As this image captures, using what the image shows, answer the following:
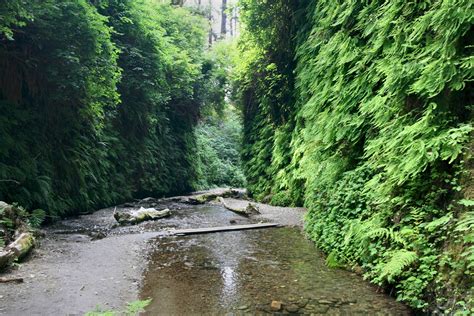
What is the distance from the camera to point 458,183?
398 cm

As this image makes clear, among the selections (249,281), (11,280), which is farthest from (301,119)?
(11,280)

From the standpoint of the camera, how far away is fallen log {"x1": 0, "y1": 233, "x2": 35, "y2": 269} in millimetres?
5398

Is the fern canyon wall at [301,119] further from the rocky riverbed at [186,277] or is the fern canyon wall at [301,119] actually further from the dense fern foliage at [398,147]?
the rocky riverbed at [186,277]

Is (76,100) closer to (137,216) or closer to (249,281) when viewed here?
(137,216)

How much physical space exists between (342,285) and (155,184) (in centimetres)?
1518

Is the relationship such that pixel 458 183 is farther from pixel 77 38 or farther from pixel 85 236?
pixel 77 38

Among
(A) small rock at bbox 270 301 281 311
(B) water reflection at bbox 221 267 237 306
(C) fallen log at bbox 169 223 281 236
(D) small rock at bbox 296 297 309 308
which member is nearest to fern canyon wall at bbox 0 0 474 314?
(D) small rock at bbox 296 297 309 308

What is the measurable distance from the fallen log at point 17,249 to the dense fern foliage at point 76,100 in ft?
6.23

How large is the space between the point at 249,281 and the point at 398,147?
2.97 m

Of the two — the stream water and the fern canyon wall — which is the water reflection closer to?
the stream water

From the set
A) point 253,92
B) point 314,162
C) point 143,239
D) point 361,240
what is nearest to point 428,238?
point 361,240

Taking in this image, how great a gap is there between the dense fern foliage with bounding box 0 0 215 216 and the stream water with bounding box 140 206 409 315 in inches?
182

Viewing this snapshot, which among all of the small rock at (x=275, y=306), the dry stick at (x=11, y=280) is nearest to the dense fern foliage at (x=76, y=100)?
the dry stick at (x=11, y=280)

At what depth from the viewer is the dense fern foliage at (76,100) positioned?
9.12 meters
